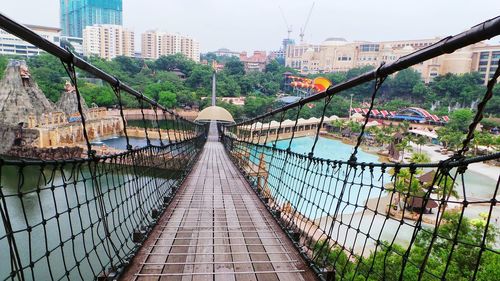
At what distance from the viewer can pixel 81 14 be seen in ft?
229

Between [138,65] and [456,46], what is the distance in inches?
1531

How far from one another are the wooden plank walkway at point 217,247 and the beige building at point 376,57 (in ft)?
111

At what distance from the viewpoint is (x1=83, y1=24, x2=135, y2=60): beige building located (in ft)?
165

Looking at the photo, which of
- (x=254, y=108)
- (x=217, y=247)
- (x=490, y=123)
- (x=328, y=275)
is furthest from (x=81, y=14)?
Answer: (x=328, y=275)

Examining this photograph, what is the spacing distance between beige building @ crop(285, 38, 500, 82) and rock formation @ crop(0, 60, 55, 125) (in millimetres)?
29777

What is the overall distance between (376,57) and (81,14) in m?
58.4

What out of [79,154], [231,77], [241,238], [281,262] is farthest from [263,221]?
[231,77]

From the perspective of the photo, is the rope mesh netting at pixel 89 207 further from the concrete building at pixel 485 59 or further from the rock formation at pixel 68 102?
the concrete building at pixel 485 59

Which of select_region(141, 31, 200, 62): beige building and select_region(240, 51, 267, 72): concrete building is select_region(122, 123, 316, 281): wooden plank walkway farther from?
select_region(141, 31, 200, 62): beige building

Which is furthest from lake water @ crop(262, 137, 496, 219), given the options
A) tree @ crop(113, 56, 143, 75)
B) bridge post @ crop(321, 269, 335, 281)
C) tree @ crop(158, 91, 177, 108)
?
tree @ crop(113, 56, 143, 75)

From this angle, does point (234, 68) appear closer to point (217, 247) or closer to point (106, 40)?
point (106, 40)

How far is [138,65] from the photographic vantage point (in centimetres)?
3688

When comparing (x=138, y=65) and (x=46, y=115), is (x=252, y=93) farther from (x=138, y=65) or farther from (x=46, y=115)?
(x=46, y=115)

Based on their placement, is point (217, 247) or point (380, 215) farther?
point (380, 215)
